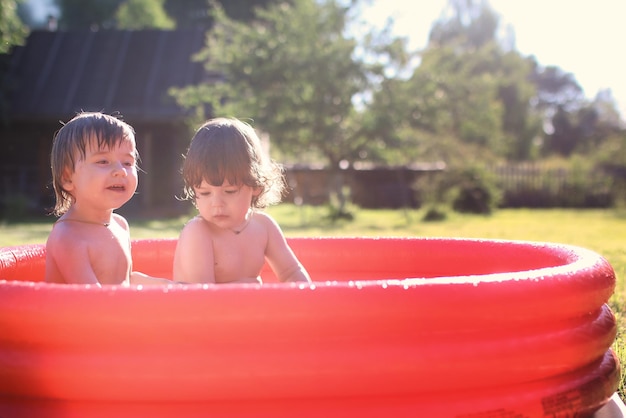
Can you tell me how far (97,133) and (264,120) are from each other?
454 inches

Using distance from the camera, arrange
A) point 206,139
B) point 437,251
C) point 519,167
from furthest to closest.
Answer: point 519,167
point 437,251
point 206,139

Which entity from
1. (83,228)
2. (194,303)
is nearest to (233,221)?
(83,228)

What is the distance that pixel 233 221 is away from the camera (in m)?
2.42

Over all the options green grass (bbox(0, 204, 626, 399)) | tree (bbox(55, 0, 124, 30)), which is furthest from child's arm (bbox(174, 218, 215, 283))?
tree (bbox(55, 0, 124, 30))

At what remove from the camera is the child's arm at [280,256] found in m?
2.61

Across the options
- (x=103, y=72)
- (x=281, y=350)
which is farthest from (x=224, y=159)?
(x=103, y=72)

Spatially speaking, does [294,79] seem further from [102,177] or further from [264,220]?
[102,177]

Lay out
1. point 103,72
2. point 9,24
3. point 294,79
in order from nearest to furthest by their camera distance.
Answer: point 9,24
point 294,79
point 103,72

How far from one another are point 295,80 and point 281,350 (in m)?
12.5

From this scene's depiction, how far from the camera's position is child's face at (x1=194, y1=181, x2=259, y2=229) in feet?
7.56

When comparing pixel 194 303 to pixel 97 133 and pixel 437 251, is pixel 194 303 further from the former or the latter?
pixel 437 251

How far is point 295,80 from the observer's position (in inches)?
546

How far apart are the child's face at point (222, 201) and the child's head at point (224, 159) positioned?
20 millimetres

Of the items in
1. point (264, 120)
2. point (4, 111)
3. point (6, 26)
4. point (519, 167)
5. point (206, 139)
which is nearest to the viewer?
point (206, 139)
